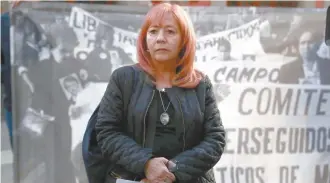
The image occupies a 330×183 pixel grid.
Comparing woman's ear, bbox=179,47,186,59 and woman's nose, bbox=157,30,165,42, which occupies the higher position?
woman's nose, bbox=157,30,165,42

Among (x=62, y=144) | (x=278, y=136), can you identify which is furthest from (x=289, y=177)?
(x=62, y=144)

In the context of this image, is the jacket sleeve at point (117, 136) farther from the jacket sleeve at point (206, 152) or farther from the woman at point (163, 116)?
the jacket sleeve at point (206, 152)

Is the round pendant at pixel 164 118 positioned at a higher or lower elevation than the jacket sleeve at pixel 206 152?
higher

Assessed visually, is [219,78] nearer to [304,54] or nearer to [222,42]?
[222,42]

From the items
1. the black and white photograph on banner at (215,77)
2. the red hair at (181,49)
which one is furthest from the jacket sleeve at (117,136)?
the black and white photograph on banner at (215,77)

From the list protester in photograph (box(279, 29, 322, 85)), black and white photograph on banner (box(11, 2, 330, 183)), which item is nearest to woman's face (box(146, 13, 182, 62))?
black and white photograph on banner (box(11, 2, 330, 183))

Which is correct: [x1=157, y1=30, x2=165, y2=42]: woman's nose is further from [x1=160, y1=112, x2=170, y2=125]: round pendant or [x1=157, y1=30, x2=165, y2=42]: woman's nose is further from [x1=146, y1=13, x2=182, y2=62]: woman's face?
[x1=160, y1=112, x2=170, y2=125]: round pendant

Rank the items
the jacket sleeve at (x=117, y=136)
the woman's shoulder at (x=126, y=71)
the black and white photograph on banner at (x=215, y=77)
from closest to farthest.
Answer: the jacket sleeve at (x=117, y=136), the woman's shoulder at (x=126, y=71), the black and white photograph on banner at (x=215, y=77)

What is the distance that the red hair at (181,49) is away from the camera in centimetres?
200

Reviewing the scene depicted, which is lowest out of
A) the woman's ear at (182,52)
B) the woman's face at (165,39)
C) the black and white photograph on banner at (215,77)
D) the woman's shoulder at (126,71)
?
the black and white photograph on banner at (215,77)

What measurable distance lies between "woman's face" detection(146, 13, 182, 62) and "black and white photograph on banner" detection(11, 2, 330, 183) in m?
1.75

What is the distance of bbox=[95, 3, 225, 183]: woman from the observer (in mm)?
1938

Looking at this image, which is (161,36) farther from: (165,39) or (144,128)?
(144,128)

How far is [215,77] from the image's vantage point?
3.79 meters
